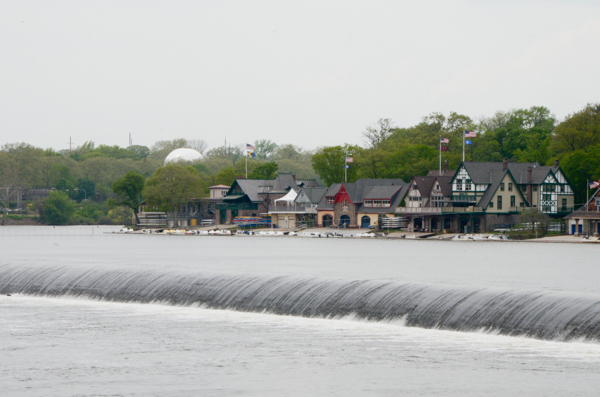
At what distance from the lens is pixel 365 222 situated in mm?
121000

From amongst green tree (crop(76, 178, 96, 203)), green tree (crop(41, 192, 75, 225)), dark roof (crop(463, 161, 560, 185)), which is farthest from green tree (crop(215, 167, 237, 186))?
dark roof (crop(463, 161, 560, 185))

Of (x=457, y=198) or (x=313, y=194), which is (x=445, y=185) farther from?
(x=313, y=194)

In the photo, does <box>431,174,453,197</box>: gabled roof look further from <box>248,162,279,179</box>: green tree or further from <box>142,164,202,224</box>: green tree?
<box>248,162,279,179</box>: green tree

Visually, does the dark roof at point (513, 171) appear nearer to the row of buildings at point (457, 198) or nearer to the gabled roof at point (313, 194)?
the row of buildings at point (457, 198)

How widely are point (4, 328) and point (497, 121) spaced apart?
14411 cm

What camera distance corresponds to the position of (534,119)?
153 metres

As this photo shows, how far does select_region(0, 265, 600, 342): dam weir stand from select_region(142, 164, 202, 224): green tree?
91.3 meters

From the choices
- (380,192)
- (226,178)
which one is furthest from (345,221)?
(226,178)

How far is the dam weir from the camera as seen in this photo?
26.7 meters

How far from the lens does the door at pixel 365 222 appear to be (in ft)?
395

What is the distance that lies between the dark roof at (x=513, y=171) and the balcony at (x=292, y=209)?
3244 cm

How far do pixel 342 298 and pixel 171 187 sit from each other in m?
→ 108

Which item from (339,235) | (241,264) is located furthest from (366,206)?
(241,264)

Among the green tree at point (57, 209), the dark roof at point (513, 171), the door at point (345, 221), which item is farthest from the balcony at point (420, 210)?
the green tree at point (57, 209)
